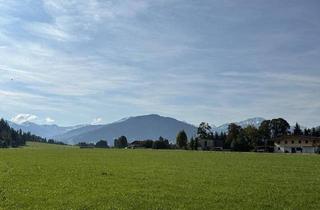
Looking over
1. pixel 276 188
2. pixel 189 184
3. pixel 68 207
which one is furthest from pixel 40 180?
pixel 276 188

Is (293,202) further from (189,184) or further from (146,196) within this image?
(189,184)

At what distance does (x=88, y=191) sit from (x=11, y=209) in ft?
22.4

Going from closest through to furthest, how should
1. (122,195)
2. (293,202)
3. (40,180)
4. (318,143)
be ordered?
(293,202) < (122,195) < (40,180) < (318,143)

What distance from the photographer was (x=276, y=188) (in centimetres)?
2964

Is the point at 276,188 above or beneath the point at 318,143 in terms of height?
beneath

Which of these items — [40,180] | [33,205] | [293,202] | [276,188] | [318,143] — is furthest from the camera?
[318,143]

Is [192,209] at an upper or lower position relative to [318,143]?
lower

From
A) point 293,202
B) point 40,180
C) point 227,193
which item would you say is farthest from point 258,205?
point 40,180

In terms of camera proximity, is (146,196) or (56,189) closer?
(146,196)

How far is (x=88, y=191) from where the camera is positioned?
26.5m

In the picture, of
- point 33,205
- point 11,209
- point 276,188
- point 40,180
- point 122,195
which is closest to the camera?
point 11,209

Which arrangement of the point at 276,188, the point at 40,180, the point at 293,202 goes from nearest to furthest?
the point at 293,202
the point at 276,188
the point at 40,180

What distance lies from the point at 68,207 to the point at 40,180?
503 inches

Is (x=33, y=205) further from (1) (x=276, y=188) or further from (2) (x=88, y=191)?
(1) (x=276, y=188)
